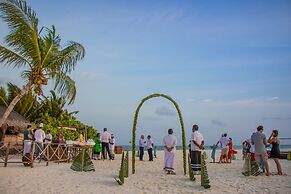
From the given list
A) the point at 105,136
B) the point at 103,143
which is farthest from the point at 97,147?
the point at 105,136

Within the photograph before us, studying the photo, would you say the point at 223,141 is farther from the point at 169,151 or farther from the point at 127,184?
the point at 127,184

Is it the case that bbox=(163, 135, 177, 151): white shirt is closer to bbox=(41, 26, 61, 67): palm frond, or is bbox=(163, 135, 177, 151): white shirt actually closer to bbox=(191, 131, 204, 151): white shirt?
bbox=(191, 131, 204, 151): white shirt

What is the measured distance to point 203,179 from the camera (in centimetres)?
874

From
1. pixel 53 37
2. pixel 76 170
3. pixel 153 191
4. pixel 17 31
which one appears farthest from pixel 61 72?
pixel 153 191

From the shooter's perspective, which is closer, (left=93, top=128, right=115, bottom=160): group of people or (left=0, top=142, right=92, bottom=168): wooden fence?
(left=0, top=142, right=92, bottom=168): wooden fence

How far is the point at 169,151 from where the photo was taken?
38.8ft

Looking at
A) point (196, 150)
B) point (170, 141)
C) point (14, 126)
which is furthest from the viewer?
point (14, 126)

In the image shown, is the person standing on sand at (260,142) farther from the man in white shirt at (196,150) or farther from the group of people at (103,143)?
the group of people at (103,143)

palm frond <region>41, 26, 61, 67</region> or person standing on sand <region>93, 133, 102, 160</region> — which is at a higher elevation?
palm frond <region>41, 26, 61, 67</region>

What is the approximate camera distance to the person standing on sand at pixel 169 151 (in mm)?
11750

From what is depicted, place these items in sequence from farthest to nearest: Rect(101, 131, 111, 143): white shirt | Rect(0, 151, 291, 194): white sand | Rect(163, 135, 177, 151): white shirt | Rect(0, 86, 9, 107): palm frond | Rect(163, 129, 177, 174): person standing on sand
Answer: Rect(0, 86, 9, 107): palm frond → Rect(101, 131, 111, 143): white shirt → Rect(163, 135, 177, 151): white shirt → Rect(163, 129, 177, 174): person standing on sand → Rect(0, 151, 291, 194): white sand

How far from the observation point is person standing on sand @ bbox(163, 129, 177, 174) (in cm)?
1175

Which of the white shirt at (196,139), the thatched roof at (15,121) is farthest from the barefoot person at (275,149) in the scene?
the thatched roof at (15,121)

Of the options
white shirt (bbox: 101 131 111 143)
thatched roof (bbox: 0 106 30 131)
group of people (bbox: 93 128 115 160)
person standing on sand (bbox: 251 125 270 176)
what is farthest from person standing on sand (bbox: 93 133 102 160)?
person standing on sand (bbox: 251 125 270 176)
